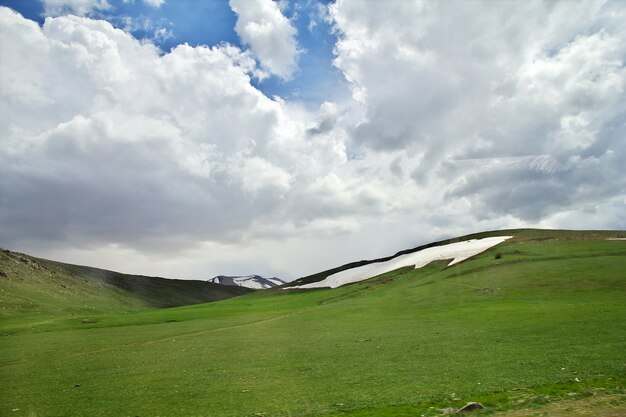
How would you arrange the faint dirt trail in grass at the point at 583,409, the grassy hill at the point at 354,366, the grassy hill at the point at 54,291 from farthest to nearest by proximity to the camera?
the grassy hill at the point at 54,291
the grassy hill at the point at 354,366
the faint dirt trail in grass at the point at 583,409

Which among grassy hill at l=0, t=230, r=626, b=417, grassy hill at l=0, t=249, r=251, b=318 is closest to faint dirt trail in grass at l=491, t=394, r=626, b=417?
grassy hill at l=0, t=230, r=626, b=417

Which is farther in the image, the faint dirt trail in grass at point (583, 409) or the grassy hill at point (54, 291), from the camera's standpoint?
the grassy hill at point (54, 291)

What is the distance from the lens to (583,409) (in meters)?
13.1

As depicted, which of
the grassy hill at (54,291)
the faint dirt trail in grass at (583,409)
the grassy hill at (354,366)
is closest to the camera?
the faint dirt trail in grass at (583,409)

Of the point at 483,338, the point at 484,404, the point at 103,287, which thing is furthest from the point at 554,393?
the point at 103,287

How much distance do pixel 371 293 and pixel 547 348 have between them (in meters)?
64.1

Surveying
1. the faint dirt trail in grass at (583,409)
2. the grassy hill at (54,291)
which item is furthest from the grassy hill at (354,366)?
the grassy hill at (54,291)

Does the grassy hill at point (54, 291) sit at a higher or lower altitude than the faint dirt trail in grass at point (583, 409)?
higher

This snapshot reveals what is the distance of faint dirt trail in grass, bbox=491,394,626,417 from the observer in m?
12.6

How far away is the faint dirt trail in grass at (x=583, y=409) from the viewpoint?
12594mm

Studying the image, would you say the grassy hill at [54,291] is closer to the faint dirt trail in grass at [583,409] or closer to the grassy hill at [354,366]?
the grassy hill at [354,366]

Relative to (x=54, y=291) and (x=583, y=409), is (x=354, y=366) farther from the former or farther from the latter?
(x=54, y=291)

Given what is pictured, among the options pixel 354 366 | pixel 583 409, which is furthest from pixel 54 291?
pixel 583 409

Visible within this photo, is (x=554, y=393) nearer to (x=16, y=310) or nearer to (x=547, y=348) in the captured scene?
(x=547, y=348)
